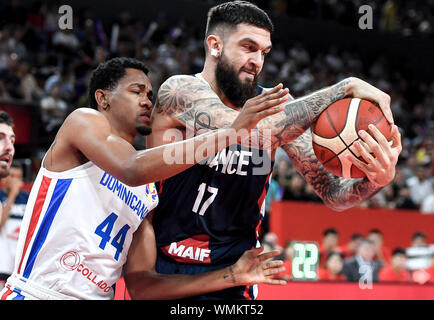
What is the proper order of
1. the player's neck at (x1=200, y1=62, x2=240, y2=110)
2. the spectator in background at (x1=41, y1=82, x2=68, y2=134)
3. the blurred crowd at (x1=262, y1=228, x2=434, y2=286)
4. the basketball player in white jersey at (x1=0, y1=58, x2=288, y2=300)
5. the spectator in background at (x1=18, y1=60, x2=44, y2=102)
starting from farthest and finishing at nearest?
the spectator in background at (x1=18, y1=60, x2=44, y2=102) → the spectator in background at (x1=41, y1=82, x2=68, y2=134) → the blurred crowd at (x1=262, y1=228, x2=434, y2=286) → the player's neck at (x1=200, y1=62, x2=240, y2=110) → the basketball player in white jersey at (x1=0, y1=58, x2=288, y2=300)

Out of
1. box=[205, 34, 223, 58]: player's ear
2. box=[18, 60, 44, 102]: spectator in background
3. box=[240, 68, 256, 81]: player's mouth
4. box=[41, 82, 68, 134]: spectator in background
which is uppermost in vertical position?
box=[18, 60, 44, 102]: spectator in background

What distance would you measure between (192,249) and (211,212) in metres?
0.22

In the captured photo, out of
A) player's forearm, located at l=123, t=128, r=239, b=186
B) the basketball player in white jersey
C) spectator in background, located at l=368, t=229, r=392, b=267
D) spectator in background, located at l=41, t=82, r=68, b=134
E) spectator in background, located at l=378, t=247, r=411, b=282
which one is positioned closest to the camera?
player's forearm, located at l=123, t=128, r=239, b=186

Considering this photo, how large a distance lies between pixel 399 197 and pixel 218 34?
8.64 meters

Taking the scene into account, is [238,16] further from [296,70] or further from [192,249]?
[296,70]

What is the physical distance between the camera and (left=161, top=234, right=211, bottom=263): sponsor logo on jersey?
3.20 m

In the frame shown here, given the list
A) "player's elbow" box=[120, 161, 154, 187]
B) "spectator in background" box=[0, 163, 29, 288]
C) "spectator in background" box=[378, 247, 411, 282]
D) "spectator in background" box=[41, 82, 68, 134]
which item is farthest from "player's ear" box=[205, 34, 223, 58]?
"spectator in background" box=[41, 82, 68, 134]

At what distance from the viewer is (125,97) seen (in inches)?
121

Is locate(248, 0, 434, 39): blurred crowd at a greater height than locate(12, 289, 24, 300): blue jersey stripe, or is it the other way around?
locate(248, 0, 434, 39): blurred crowd

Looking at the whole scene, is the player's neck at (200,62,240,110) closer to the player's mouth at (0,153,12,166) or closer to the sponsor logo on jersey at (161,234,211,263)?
the sponsor logo on jersey at (161,234,211,263)

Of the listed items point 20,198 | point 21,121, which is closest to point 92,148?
point 20,198

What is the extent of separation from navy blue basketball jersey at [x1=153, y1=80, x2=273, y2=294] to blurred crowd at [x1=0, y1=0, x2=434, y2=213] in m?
5.70

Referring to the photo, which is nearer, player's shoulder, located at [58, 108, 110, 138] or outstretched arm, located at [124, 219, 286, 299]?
player's shoulder, located at [58, 108, 110, 138]

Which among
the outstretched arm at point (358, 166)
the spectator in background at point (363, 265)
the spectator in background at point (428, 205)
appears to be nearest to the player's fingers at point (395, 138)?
the outstretched arm at point (358, 166)
